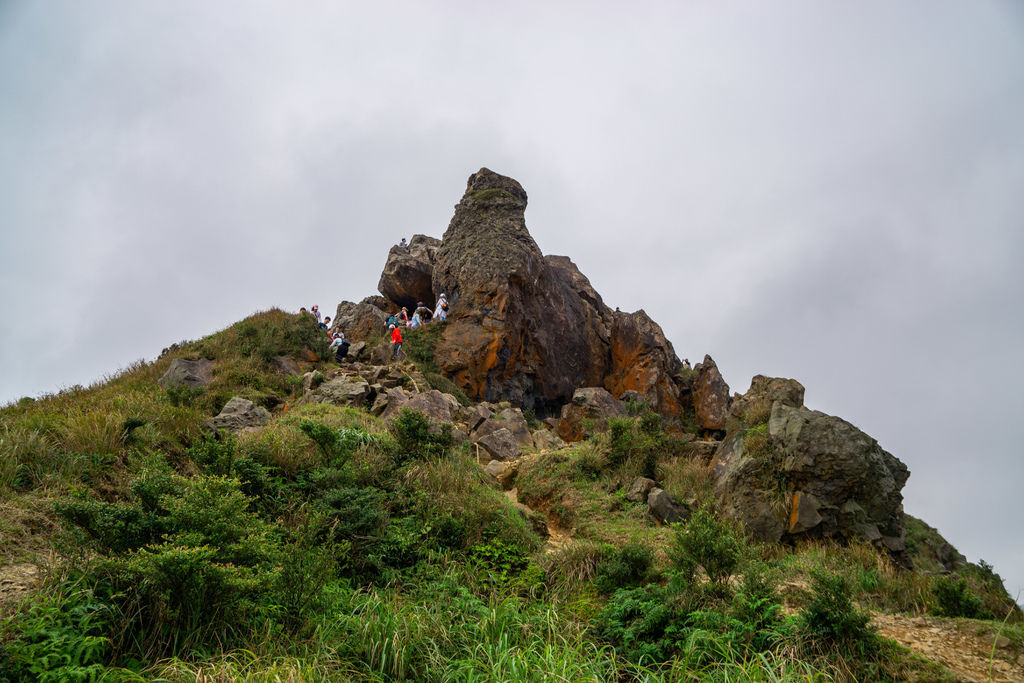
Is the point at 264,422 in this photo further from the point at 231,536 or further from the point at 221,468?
the point at 231,536

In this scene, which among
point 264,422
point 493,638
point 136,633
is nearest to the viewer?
point 136,633

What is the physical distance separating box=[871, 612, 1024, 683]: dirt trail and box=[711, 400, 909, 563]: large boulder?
143 inches

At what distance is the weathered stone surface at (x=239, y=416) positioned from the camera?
10375 mm

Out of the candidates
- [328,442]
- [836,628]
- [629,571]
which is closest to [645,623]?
[629,571]

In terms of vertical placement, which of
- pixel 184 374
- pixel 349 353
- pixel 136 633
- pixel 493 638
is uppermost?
pixel 349 353

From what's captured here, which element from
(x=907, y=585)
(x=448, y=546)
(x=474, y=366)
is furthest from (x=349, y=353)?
(x=907, y=585)

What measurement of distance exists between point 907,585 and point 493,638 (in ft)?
18.8

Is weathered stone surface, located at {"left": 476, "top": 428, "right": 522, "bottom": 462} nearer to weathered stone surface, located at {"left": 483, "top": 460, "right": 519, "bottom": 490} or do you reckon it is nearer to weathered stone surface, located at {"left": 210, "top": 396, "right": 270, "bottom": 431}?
weathered stone surface, located at {"left": 483, "top": 460, "right": 519, "bottom": 490}

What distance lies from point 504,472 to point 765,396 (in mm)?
10100

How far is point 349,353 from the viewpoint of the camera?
810 inches

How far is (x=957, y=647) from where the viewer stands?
4961mm

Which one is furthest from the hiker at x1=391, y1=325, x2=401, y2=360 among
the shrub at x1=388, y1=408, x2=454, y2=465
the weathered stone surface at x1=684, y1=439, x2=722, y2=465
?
the weathered stone surface at x1=684, y1=439, x2=722, y2=465

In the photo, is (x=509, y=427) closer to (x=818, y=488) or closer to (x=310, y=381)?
(x=310, y=381)

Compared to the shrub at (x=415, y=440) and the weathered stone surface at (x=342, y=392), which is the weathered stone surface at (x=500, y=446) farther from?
the shrub at (x=415, y=440)
